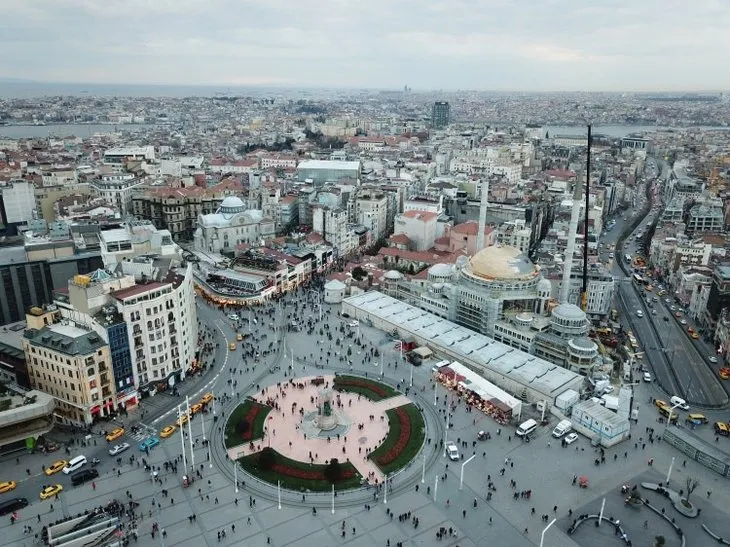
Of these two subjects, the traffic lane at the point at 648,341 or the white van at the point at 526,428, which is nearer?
the white van at the point at 526,428

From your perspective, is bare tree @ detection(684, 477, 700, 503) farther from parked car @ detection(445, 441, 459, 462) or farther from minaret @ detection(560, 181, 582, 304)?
minaret @ detection(560, 181, 582, 304)

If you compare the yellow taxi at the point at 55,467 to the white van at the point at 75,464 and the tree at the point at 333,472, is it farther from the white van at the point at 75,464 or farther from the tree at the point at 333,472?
the tree at the point at 333,472

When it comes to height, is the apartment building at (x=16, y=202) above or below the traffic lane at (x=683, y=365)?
above

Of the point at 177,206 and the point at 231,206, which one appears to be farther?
the point at 177,206

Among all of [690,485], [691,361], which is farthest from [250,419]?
[691,361]

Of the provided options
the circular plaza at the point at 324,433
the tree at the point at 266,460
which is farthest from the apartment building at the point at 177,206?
the tree at the point at 266,460

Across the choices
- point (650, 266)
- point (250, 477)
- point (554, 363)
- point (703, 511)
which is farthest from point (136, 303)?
point (650, 266)

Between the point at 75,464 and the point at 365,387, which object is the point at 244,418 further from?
the point at 75,464

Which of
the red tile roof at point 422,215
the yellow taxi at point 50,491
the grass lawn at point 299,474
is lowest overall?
the grass lawn at point 299,474
